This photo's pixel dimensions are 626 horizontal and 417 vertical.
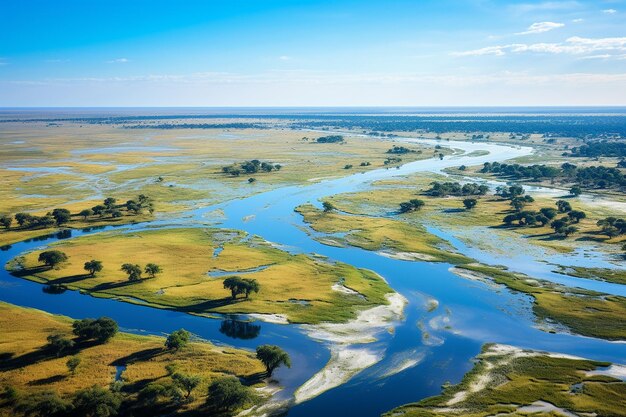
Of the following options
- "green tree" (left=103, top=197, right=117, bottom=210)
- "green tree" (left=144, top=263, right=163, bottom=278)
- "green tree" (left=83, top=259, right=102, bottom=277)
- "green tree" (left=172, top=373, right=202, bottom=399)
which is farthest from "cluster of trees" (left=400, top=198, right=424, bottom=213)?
"green tree" (left=172, top=373, right=202, bottom=399)

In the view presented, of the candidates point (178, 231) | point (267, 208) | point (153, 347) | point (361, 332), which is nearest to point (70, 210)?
point (178, 231)

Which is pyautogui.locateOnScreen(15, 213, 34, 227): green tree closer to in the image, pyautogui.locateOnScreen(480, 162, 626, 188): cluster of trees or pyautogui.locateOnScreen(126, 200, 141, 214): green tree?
pyautogui.locateOnScreen(126, 200, 141, 214): green tree

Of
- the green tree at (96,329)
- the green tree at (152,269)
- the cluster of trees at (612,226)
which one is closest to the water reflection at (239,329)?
the green tree at (96,329)

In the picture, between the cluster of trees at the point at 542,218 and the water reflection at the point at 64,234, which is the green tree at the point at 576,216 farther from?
the water reflection at the point at 64,234

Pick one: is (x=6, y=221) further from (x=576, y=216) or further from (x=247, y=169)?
(x=576, y=216)

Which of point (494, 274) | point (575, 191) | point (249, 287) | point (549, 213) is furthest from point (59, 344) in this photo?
point (575, 191)

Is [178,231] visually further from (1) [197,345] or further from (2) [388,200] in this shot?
(2) [388,200]
